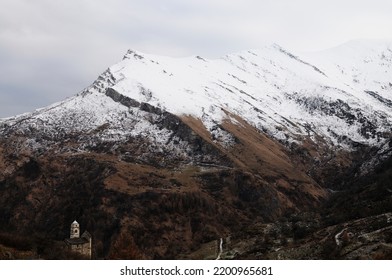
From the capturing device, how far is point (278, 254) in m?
107

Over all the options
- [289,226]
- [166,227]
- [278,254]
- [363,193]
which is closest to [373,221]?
[278,254]

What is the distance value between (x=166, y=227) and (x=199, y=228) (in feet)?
38.8

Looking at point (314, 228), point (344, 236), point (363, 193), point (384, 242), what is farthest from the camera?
point (363, 193)

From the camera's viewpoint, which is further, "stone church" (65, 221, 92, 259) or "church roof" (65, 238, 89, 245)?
"church roof" (65, 238, 89, 245)

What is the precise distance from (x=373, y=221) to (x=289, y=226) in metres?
35.3

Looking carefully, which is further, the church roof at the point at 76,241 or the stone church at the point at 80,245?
the church roof at the point at 76,241

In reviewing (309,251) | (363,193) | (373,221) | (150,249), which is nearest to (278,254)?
(309,251)

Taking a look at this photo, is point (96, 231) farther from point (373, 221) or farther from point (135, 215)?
point (373, 221)

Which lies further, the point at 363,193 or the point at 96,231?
the point at 96,231

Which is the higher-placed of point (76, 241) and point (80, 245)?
point (76, 241)

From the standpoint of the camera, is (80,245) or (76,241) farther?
(76,241)
